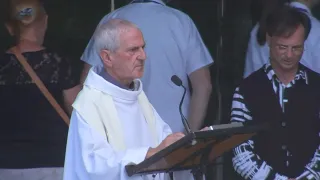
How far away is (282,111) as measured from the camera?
18.5 feet

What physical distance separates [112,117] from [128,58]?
0.90 ft

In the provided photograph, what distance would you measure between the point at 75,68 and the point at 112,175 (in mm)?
2030

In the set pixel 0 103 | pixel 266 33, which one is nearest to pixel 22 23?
pixel 0 103

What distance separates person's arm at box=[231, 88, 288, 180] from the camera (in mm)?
5539

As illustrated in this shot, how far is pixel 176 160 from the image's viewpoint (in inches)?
167

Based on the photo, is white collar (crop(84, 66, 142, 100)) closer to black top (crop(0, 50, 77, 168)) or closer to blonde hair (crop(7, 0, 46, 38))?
black top (crop(0, 50, 77, 168))

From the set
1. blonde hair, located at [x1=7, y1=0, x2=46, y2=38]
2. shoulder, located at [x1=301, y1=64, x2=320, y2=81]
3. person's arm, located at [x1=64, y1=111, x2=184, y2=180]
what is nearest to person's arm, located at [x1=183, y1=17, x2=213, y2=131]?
shoulder, located at [x1=301, y1=64, x2=320, y2=81]

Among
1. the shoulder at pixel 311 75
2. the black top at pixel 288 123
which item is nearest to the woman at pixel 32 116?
the black top at pixel 288 123

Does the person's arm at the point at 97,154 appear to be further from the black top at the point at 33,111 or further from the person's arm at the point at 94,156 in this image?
the black top at the point at 33,111

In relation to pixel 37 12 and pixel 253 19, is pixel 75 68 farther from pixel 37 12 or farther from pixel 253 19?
pixel 253 19

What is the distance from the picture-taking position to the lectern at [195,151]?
4051mm

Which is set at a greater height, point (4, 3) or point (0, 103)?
Answer: point (4, 3)

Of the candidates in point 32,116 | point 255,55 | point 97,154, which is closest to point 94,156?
point 97,154

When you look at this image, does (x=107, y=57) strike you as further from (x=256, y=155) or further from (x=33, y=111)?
(x=256, y=155)
